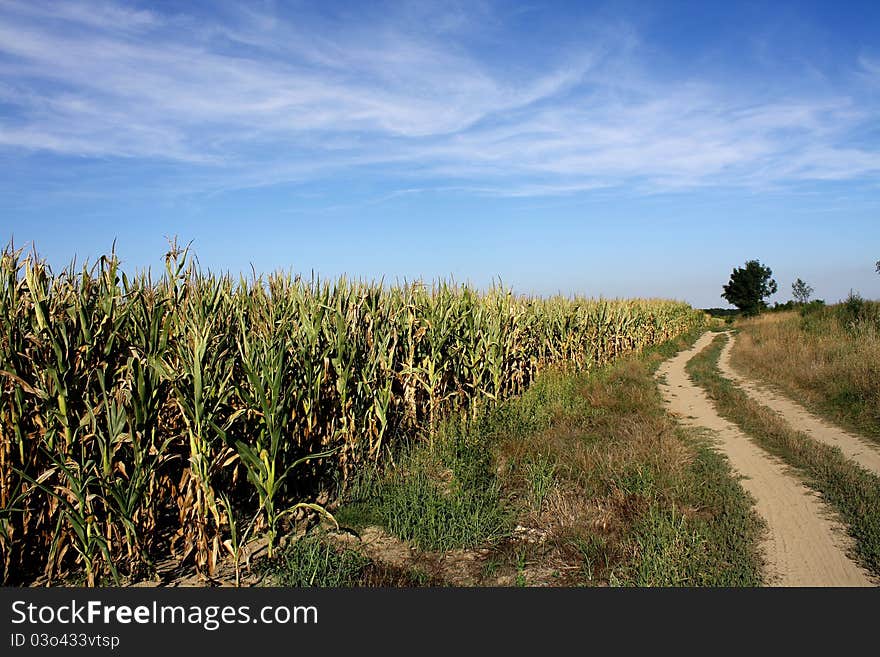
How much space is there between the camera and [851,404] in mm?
11398

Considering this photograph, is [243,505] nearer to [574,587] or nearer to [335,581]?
[335,581]

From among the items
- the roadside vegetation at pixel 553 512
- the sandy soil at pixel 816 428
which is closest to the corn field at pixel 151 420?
the roadside vegetation at pixel 553 512

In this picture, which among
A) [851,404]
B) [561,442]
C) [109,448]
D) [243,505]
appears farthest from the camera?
[851,404]

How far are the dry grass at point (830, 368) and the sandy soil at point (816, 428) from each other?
33 cm

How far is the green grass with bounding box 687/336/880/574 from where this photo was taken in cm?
562

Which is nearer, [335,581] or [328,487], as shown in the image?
[335,581]

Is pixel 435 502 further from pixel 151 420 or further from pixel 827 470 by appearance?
pixel 827 470

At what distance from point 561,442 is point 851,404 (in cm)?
719

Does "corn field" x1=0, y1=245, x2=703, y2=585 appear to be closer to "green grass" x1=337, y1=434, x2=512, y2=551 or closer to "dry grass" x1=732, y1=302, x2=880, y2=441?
"green grass" x1=337, y1=434, x2=512, y2=551

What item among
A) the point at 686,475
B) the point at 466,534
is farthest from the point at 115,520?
the point at 686,475

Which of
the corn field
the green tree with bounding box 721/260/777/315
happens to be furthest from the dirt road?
the green tree with bounding box 721/260/777/315

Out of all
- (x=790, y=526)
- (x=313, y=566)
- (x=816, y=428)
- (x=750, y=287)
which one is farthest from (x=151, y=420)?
(x=750, y=287)

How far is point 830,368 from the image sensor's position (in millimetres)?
13820

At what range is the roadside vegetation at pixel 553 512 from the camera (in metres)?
4.86
